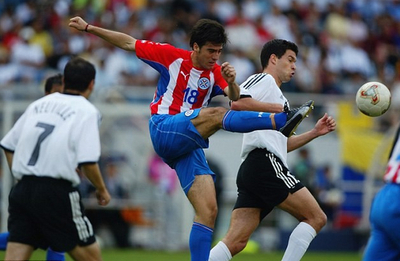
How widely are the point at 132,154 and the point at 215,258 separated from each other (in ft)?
29.7

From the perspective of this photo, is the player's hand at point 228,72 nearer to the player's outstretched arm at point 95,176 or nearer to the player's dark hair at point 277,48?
the player's dark hair at point 277,48

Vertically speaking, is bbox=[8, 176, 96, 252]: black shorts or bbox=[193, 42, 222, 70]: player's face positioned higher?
bbox=[193, 42, 222, 70]: player's face

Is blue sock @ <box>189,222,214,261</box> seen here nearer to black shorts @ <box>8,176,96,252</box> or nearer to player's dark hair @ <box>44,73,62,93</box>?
black shorts @ <box>8,176,96,252</box>

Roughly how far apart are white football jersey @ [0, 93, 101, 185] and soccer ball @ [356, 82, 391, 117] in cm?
263

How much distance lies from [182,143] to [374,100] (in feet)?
6.28

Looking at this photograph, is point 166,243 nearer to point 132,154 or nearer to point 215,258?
point 132,154

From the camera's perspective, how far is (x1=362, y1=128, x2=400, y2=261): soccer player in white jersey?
7.16 m

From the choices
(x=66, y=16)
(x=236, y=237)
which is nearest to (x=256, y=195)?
(x=236, y=237)

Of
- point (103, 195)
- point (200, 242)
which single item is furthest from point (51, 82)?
point (200, 242)


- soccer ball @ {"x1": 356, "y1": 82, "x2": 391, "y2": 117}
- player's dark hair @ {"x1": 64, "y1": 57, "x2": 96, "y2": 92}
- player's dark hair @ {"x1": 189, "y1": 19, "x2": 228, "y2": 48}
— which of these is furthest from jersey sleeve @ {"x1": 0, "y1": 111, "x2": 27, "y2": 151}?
soccer ball @ {"x1": 356, "y1": 82, "x2": 391, "y2": 117}

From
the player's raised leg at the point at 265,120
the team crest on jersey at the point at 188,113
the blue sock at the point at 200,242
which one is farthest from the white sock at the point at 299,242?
the team crest on jersey at the point at 188,113

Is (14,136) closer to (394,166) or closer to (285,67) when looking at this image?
(285,67)

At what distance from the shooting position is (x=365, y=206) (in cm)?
1667

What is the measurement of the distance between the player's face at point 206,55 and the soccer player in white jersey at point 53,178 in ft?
4.46
